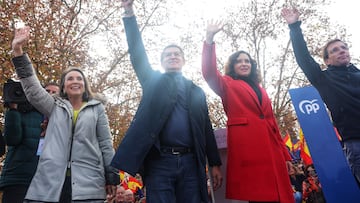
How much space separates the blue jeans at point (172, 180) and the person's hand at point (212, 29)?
1.05 m

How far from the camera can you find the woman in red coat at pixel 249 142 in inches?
118

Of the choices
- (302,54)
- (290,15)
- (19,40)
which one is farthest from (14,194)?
(290,15)

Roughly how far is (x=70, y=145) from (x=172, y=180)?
2.83ft

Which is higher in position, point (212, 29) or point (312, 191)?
point (212, 29)

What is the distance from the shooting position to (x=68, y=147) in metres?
2.95

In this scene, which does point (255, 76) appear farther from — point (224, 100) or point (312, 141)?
point (312, 141)

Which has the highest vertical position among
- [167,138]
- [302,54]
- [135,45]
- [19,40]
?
[19,40]

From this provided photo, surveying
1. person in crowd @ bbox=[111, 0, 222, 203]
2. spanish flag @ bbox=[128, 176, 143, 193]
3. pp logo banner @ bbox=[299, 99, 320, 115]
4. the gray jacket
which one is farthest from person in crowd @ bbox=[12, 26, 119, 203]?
spanish flag @ bbox=[128, 176, 143, 193]

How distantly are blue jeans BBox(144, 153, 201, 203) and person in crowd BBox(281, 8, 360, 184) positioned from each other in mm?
1313

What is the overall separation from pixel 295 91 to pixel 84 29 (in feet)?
39.5

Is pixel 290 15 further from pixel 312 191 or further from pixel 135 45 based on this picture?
pixel 312 191

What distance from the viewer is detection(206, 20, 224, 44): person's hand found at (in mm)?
3285

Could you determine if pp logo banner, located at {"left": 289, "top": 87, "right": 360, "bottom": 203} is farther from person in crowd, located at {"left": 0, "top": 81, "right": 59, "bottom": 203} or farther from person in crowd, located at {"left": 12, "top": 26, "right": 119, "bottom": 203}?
person in crowd, located at {"left": 0, "top": 81, "right": 59, "bottom": 203}

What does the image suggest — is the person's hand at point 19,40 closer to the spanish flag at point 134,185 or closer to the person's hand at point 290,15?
the person's hand at point 290,15
